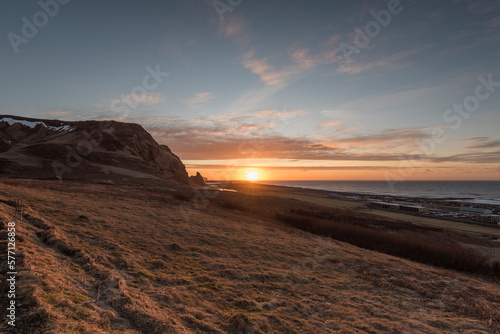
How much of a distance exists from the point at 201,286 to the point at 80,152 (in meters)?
77.9

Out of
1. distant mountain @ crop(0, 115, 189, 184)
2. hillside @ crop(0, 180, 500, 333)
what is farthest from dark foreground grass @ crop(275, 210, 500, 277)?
distant mountain @ crop(0, 115, 189, 184)

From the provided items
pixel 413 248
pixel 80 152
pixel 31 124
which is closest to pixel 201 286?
pixel 413 248

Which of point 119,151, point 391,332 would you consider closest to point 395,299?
point 391,332

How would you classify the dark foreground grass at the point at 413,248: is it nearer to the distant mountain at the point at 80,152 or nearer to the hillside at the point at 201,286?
the hillside at the point at 201,286

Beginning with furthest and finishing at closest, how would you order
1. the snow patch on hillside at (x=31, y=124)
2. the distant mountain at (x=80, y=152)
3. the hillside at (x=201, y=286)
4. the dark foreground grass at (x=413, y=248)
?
1. the snow patch on hillside at (x=31, y=124)
2. the distant mountain at (x=80, y=152)
3. the dark foreground grass at (x=413, y=248)
4. the hillside at (x=201, y=286)

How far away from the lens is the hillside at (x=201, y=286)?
6430mm

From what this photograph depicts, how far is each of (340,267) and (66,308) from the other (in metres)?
15.3

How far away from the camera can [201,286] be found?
10.2m

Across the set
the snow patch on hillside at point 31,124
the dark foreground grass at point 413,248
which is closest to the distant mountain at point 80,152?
the snow patch on hillside at point 31,124

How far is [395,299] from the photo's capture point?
39.4 ft

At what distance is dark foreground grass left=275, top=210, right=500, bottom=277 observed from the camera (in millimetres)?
23358

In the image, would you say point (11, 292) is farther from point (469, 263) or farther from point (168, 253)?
point (469, 263)

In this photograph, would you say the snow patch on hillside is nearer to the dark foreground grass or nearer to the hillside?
the hillside

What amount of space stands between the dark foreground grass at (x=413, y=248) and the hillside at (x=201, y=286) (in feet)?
32.3
